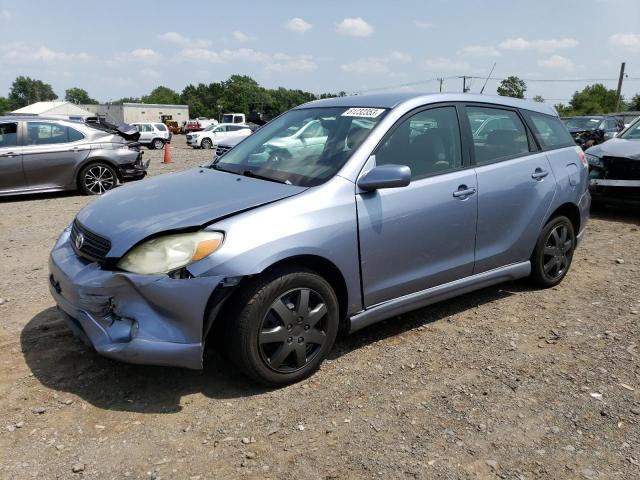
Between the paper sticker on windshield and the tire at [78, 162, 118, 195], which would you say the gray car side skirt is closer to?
the paper sticker on windshield

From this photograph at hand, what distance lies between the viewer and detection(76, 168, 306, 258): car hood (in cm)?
288

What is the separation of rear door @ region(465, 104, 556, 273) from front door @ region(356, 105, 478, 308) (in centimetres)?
15

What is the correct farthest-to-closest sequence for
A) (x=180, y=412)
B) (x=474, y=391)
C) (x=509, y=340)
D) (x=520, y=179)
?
(x=520, y=179)
(x=509, y=340)
(x=474, y=391)
(x=180, y=412)

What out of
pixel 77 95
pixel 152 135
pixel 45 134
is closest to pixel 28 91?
pixel 77 95

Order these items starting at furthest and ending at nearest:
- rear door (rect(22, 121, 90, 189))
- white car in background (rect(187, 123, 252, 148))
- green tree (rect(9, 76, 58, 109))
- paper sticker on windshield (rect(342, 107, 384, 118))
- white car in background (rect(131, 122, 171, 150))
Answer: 1. green tree (rect(9, 76, 58, 109))
2. white car in background (rect(131, 122, 171, 150))
3. white car in background (rect(187, 123, 252, 148))
4. rear door (rect(22, 121, 90, 189))
5. paper sticker on windshield (rect(342, 107, 384, 118))

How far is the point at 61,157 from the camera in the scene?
9484 mm

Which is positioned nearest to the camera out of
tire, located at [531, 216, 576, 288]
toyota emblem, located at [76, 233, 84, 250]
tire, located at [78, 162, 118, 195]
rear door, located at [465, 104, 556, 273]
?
toyota emblem, located at [76, 233, 84, 250]

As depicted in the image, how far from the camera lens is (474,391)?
10.4 ft

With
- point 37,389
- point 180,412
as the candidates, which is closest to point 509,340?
point 180,412

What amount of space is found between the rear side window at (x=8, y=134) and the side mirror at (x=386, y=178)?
8.14 metres

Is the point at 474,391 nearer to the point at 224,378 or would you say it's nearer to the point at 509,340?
the point at 509,340

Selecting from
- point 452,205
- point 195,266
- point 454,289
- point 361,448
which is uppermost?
point 452,205

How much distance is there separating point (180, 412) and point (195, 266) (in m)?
0.83

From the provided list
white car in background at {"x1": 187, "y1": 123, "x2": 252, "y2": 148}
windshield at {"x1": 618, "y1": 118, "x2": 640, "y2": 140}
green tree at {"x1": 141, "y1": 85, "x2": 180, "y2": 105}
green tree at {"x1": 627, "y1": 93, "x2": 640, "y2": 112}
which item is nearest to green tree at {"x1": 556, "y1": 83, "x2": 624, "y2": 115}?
green tree at {"x1": 627, "y1": 93, "x2": 640, "y2": 112}
